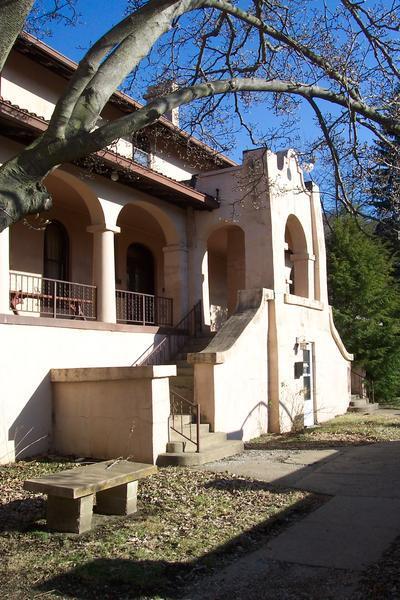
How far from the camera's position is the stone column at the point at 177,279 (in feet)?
47.7

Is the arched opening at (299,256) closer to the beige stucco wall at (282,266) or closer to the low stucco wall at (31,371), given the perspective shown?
the beige stucco wall at (282,266)

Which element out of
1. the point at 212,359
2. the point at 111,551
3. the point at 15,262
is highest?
the point at 15,262

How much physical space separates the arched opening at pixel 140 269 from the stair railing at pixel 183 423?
6.14 meters

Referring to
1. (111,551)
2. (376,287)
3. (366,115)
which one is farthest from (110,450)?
(376,287)

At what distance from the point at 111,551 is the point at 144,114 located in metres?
3.80

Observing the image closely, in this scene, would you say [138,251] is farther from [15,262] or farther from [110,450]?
[110,450]

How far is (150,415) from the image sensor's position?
8812 millimetres

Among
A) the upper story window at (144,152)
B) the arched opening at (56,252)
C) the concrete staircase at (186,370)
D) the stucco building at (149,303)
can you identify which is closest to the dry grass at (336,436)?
the stucco building at (149,303)

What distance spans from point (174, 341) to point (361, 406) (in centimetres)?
730

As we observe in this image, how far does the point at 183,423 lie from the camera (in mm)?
10102

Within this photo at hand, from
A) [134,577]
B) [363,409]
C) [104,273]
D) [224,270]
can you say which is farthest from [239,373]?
[224,270]

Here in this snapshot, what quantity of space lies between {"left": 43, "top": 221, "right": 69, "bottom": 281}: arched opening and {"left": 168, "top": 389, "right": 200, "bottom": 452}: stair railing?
488 cm

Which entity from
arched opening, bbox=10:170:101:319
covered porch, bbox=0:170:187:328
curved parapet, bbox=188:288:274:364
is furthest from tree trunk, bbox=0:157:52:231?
arched opening, bbox=10:170:101:319

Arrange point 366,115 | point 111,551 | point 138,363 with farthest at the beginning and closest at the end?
point 138,363
point 366,115
point 111,551
